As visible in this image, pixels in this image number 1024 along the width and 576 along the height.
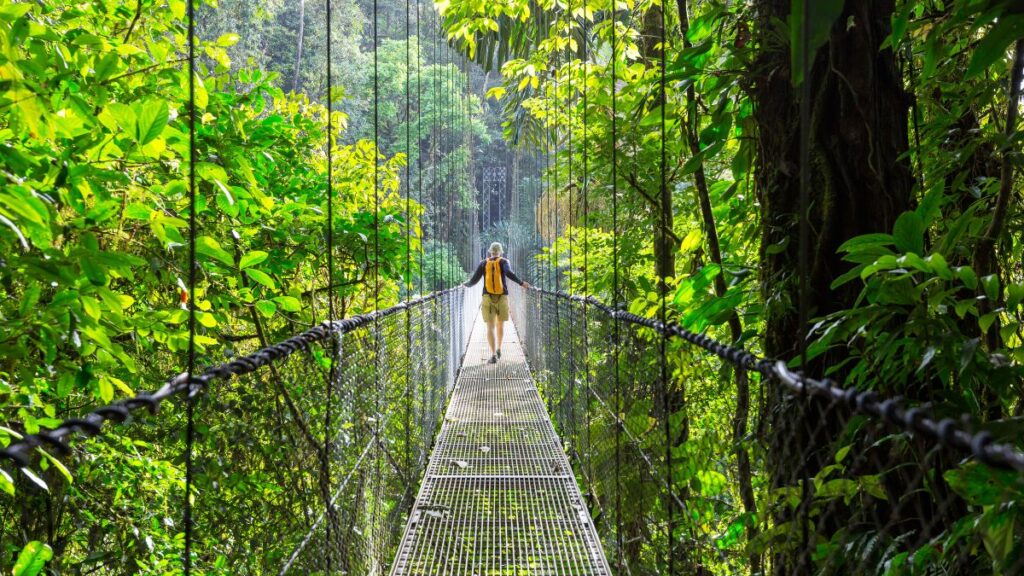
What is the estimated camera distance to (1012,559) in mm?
605

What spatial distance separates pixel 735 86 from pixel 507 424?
2.70 meters

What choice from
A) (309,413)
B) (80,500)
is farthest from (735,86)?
(80,500)

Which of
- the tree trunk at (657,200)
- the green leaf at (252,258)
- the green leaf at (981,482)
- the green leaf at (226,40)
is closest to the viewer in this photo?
the green leaf at (981,482)

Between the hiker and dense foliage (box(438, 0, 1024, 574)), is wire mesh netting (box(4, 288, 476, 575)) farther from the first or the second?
the hiker

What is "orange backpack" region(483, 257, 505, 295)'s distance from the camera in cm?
602

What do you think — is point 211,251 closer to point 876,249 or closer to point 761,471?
point 876,249

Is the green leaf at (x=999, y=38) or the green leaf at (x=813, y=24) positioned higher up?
the green leaf at (x=999, y=38)

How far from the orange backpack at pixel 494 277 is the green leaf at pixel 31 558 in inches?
199

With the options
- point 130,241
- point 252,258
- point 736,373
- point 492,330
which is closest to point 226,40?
point 130,241

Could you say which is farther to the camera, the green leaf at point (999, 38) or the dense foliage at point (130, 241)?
the dense foliage at point (130, 241)

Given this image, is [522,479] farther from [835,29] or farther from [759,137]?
[835,29]

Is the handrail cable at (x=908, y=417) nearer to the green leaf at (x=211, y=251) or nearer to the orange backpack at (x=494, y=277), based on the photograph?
the green leaf at (x=211, y=251)

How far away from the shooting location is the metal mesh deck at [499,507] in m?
2.08

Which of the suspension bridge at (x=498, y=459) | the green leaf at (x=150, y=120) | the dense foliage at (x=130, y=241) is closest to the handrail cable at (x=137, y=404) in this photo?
the suspension bridge at (x=498, y=459)
